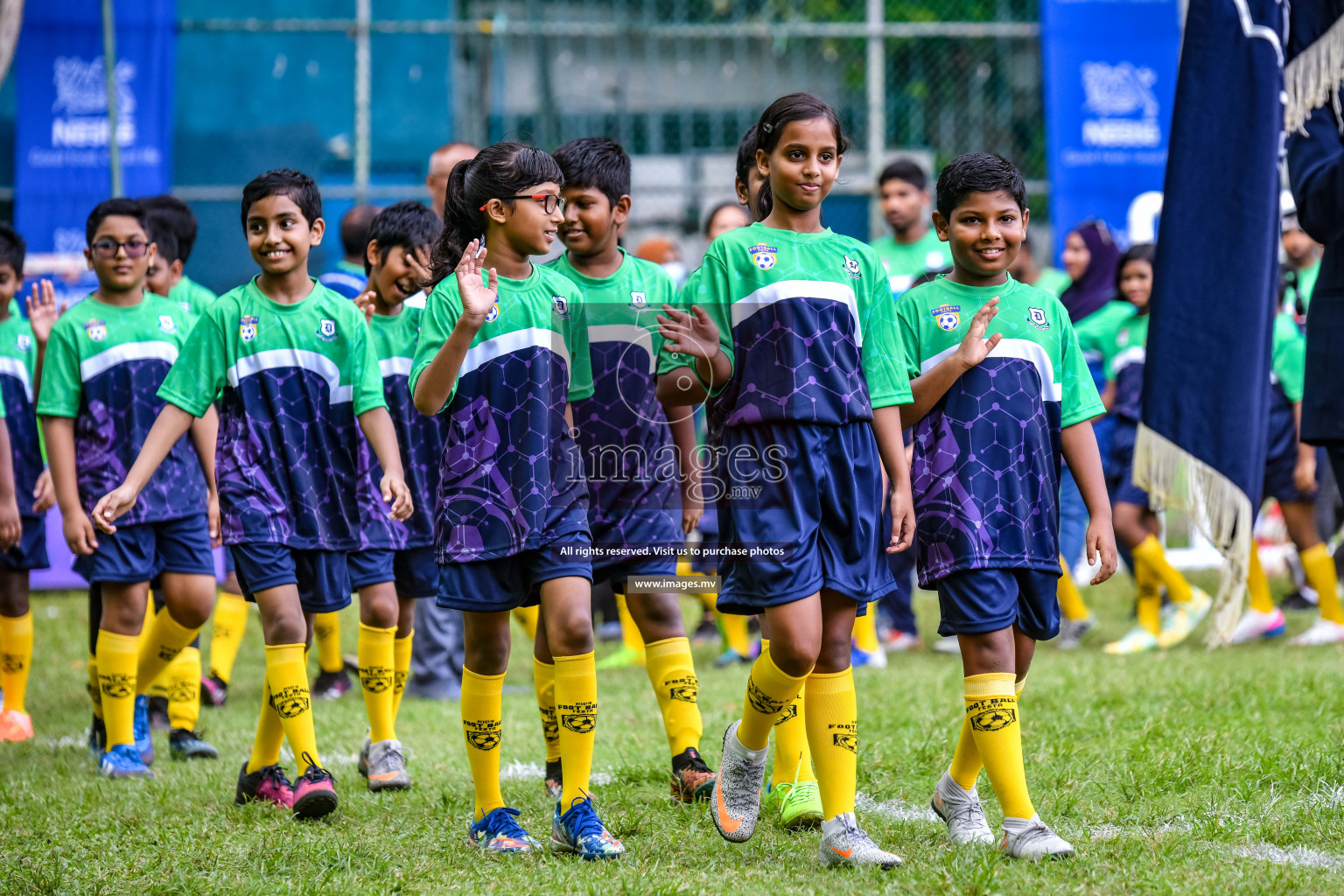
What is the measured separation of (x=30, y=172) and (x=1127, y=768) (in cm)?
860

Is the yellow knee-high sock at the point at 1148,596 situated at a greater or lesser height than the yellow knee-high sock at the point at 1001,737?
lesser

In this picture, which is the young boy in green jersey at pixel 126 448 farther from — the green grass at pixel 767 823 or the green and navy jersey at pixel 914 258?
the green and navy jersey at pixel 914 258

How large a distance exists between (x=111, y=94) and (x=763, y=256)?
7.28 metres

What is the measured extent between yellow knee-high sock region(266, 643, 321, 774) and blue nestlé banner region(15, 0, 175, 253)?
642 centimetres

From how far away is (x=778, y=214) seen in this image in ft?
12.1

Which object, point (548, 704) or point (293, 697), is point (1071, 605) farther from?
point (293, 697)

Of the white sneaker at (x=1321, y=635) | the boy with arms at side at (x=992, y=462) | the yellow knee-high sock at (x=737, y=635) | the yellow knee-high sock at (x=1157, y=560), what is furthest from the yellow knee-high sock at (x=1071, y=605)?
the boy with arms at side at (x=992, y=462)

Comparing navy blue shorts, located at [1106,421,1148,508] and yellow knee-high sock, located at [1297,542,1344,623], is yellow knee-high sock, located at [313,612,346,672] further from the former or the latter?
yellow knee-high sock, located at [1297,542,1344,623]

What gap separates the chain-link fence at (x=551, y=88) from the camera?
1027 cm

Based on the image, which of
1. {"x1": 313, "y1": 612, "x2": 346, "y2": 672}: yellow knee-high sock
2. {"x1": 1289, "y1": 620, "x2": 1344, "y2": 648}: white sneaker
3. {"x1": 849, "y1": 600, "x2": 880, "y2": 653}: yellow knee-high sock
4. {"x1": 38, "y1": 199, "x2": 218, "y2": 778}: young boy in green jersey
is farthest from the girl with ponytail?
{"x1": 1289, "y1": 620, "x2": 1344, "y2": 648}: white sneaker

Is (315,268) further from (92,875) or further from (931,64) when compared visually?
(92,875)

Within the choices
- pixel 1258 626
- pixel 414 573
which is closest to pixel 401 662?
pixel 414 573

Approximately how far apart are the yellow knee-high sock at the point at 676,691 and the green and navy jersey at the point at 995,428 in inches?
41.0

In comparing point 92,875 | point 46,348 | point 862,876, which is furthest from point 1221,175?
point 46,348
